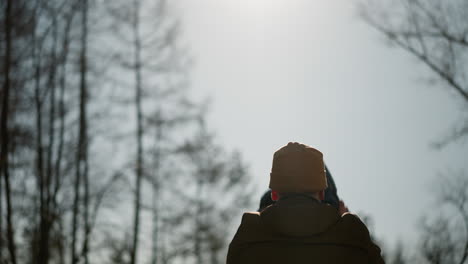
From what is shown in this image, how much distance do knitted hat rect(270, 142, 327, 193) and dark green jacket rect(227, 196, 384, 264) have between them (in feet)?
0.33

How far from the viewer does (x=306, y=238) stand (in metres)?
2.51

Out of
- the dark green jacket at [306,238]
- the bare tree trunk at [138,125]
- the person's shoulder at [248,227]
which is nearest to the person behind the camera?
the dark green jacket at [306,238]

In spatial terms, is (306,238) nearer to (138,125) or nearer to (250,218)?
(250,218)

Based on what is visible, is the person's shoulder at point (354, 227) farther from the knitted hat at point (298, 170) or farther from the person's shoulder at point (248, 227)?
the person's shoulder at point (248, 227)

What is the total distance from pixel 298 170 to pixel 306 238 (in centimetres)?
37

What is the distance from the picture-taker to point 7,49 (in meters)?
6.18

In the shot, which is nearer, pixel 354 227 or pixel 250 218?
pixel 354 227

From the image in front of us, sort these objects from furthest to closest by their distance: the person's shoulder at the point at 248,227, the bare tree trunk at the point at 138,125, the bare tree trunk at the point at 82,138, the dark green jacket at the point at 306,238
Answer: the bare tree trunk at the point at 138,125 → the bare tree trunk at the point at 82,138 → the person's shoulder at the point at 248,227 → the dark green jacket at the point at 306,238

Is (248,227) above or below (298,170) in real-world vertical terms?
below

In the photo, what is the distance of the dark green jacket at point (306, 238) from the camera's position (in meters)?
2.49

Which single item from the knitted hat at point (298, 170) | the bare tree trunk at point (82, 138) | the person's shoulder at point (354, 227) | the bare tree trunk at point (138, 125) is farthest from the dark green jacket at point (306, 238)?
the bare tree trunk at point (138, 125)

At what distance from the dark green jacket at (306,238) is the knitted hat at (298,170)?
0.10 m

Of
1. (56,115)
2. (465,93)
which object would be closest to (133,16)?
(56,115)

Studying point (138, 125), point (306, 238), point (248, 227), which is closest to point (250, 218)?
point (248, 227)
